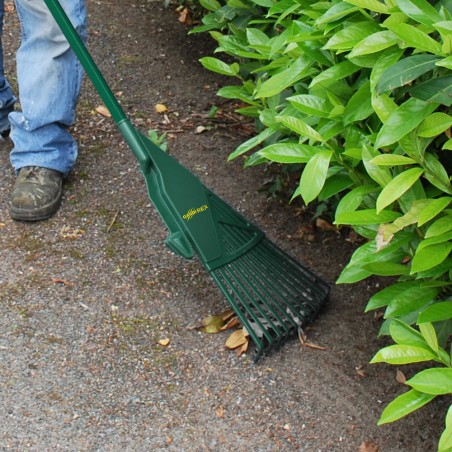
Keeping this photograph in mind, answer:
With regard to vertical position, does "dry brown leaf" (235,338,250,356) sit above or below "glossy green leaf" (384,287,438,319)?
below

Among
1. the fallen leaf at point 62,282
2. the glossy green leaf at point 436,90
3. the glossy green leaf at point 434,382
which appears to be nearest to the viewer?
the glossy green leaf at point 436,90

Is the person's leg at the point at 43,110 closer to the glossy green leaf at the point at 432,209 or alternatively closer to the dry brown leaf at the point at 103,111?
the dry brown leaf at the point at 103,111

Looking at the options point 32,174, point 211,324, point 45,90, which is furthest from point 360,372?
point 45,90

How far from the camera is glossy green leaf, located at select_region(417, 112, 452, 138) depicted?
2025 millimetres

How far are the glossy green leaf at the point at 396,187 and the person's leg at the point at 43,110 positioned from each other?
5.50 feet

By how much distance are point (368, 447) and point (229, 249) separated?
31.8 inches

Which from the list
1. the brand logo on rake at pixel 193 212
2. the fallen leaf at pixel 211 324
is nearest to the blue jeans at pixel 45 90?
the brand logo on rake at pixel 193 212

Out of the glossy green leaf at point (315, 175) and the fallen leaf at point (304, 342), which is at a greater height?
the glossy green leaf at point (315, 175)

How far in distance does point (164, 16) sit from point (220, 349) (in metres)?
2.50

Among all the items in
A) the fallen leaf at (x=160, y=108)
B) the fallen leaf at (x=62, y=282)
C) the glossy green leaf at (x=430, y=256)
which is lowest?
the fallen leaf at (x=62, y=282)

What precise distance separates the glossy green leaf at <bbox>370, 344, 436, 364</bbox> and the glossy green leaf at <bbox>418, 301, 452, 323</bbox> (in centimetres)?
8

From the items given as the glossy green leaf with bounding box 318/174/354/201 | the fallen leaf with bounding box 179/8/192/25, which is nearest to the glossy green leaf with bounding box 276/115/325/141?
the glossy green leaf with bounding box 318/174/354/201

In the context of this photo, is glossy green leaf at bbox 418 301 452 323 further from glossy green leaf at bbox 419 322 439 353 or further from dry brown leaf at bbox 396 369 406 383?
dry brown leaf at bbox 396 369 406 383

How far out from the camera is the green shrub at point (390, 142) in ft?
6.68
